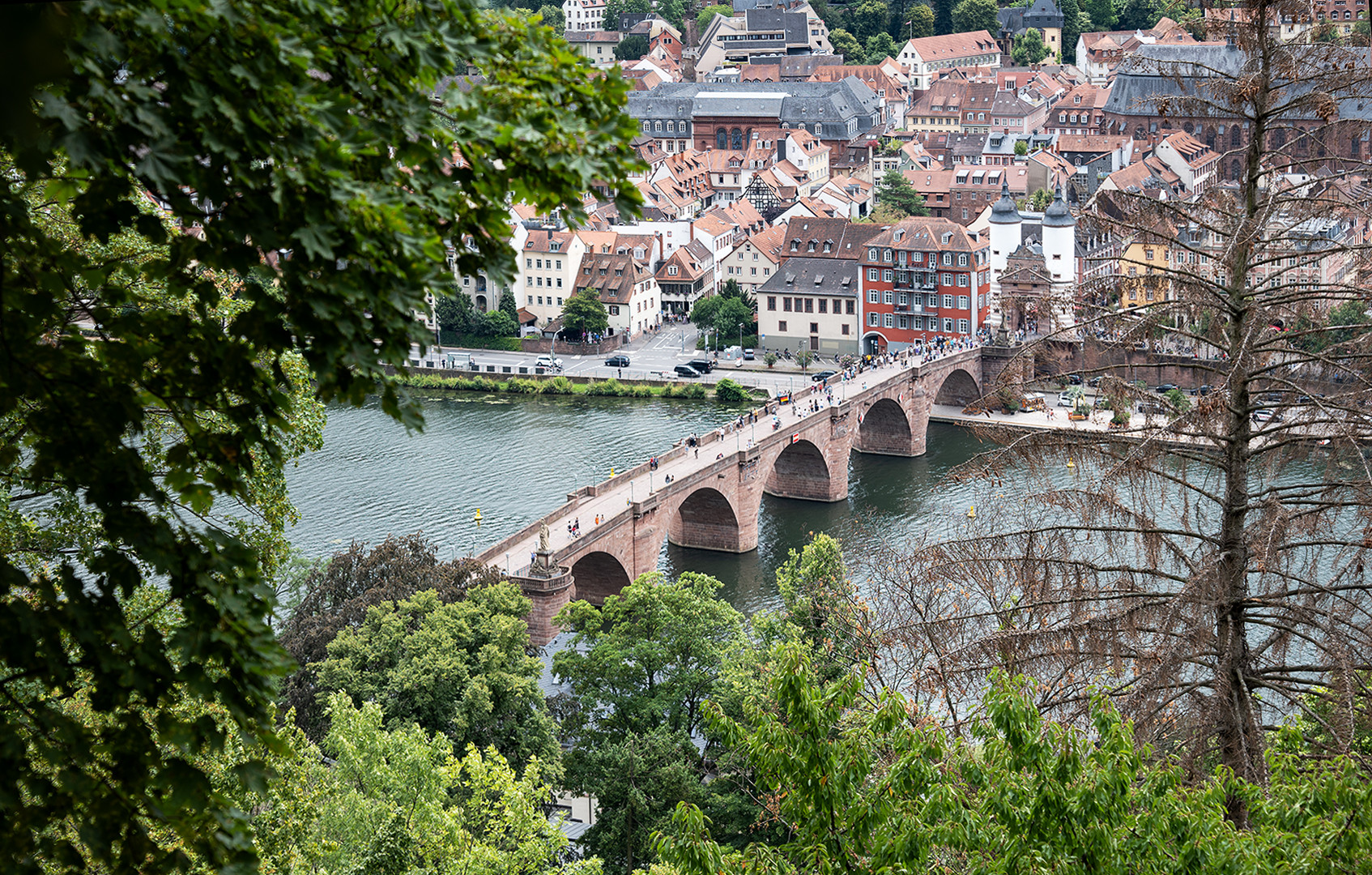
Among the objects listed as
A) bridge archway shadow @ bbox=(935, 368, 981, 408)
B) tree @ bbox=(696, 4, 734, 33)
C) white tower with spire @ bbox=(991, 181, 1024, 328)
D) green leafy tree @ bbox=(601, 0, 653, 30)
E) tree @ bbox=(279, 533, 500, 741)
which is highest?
green leafy tree @ bbox=(601, 0, 653, 30)

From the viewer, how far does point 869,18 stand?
182250 millimetres

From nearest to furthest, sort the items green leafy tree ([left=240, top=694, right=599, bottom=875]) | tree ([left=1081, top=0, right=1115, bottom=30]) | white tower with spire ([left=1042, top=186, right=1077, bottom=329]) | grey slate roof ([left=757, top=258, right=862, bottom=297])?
green leafy tree ([left=240, top=694, right=599, bottom=875]), white tower with spire ([left=1042, top=186, right=1077, bottom=329]), grey slate roof ([left=757, top=258, right=862, bottom=297]), tree ([left=1081, top=0, right=1115, bottom=30])

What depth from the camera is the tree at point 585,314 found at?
96812 mm

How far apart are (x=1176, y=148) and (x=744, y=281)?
37.9 metres

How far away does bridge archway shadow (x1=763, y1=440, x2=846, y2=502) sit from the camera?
70812 mm

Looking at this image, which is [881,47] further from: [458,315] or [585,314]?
[458,315]

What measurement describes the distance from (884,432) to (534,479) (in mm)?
19996

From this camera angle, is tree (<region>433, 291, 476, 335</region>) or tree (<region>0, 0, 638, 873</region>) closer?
tree (<region>0, 0, 638, 873</region>)

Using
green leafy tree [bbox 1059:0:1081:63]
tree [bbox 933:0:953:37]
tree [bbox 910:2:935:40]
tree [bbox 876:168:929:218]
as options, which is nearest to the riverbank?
tree [bbox 876:168:929:218]

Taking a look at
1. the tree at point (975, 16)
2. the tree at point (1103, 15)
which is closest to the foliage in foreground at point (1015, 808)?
the tree at point (975, 16)

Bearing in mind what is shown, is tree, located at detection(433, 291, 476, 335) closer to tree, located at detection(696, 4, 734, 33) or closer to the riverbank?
the riverbank

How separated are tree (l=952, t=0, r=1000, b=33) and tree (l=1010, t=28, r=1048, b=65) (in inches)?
246

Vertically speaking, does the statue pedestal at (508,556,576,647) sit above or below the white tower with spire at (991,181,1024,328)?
below

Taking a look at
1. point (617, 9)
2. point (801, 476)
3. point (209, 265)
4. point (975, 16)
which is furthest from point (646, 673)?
point (617, 9)
